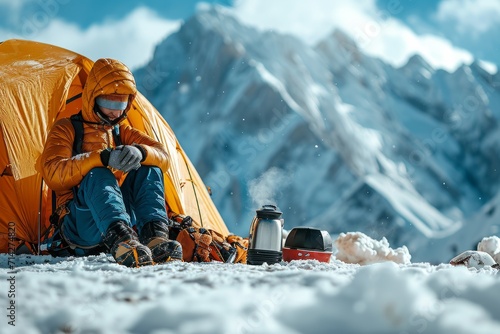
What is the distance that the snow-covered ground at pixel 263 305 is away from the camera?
1.70 m

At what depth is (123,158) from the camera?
→ 3.80 m

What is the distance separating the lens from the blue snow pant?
369cm

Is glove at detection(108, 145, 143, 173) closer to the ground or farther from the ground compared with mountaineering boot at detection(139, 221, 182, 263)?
farther from the ground

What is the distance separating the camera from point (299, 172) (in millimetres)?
117938

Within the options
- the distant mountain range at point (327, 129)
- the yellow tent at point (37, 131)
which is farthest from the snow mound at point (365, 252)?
the distant mountain range at point (327, 129)

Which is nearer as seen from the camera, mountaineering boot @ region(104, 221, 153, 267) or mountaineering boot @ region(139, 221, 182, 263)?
mountaineering boot @ region(104, 221, 153, 267)

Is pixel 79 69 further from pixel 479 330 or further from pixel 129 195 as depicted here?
pixel 479 330

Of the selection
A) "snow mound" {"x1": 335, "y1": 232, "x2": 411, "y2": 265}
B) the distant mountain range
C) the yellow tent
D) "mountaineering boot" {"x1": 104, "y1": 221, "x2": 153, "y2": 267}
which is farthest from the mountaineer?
the distant mountain range

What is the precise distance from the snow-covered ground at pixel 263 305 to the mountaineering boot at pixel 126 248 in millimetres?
1020

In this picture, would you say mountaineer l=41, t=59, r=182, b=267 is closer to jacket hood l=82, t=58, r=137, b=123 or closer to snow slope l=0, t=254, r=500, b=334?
jacket hood l=82, t=58, r=137, b=123

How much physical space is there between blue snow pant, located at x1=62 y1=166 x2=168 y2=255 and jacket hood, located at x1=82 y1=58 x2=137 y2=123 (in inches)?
20.2

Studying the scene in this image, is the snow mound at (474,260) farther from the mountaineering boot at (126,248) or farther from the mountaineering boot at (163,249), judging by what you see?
the mountaineering boot at (126,248)

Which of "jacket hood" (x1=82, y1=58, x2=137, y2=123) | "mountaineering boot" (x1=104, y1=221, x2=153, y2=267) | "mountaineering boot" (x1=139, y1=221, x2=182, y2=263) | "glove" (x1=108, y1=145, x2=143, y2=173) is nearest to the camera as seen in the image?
"mountaineering boot" (x1=104, y1=221, x2=153, y2=267)

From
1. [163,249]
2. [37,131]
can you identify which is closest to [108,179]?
[163,249]
